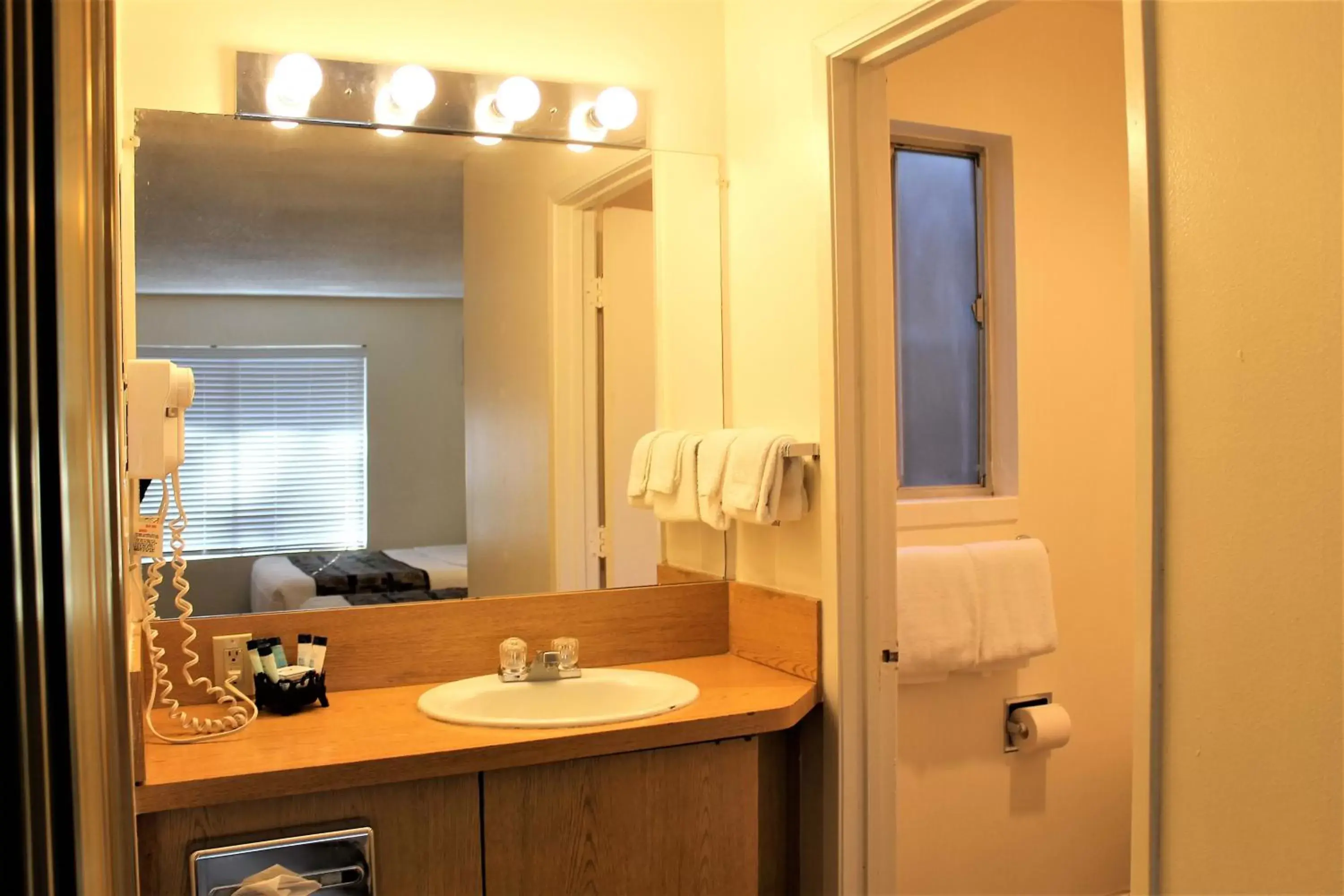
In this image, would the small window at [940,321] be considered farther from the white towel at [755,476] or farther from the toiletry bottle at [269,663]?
the toiletry bottle at [269,663]

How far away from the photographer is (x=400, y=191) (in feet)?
6.89

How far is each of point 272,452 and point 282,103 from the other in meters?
0.63

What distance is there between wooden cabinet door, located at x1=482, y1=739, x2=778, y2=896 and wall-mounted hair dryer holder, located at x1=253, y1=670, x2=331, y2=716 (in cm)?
39

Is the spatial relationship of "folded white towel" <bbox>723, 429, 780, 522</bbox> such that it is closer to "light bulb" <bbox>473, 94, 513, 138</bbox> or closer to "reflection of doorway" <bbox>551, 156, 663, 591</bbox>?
"reflection of doorway" <bbox>551, 156, 663, 591</bbox>

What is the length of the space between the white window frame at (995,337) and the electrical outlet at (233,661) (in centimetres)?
153

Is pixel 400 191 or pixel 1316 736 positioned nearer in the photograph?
pixel 1316 736

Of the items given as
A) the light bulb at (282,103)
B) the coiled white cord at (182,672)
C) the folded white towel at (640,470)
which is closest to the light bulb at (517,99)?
the light bulb at (282,103)

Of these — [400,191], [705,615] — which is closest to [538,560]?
[705,615]

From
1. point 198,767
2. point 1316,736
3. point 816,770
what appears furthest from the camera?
point 816,770

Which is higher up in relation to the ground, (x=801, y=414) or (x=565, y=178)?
(x=565, y=178)

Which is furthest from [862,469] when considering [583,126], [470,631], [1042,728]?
[1042,728]

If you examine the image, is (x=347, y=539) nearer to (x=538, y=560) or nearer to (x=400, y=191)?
(x=538, y=560)

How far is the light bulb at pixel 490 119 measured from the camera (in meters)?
2.15

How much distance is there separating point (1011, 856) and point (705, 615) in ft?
3.59
